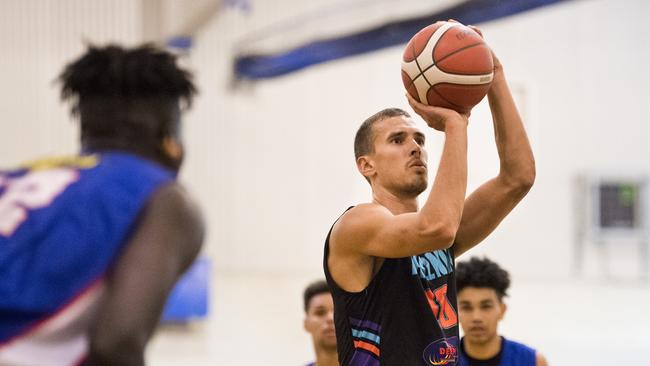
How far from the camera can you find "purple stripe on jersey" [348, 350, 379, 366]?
312 cm

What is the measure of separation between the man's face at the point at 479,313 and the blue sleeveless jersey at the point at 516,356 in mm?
91

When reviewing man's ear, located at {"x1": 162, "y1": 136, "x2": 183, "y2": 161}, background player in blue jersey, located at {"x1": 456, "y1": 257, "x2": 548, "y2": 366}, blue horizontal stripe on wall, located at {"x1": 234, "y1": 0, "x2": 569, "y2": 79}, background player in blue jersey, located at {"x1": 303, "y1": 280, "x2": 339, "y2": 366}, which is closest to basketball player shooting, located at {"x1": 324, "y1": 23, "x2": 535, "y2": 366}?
man's ear, located at {"x1": 162, "y1": 136, "x2": 183, "y2": 161}

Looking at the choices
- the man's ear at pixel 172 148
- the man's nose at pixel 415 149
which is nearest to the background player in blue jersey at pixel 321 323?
the man's nose at pixel 415 149

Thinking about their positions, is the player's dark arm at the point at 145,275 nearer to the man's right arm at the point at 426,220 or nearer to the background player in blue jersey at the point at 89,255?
the background player in blue jersey at the point at 89,255

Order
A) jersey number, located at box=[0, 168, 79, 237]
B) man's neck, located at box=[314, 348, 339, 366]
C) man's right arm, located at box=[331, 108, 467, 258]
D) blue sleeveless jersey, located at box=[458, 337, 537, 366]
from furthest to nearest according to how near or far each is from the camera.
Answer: man's neck, located at box=[314, 348, 339, 366], blue sleeveless jersey, located at box=[458, 337, 537, 366], man's right arm, located at box=[331, 108, 467, 258], jersey number, located at box=[0, 168, 79, 237]

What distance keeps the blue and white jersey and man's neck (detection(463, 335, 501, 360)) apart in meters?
2.61

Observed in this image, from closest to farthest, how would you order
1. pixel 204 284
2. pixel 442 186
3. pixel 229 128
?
pixel 442 186 → pixel 204 284 → pixel 229 128

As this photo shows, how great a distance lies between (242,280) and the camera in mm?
15102

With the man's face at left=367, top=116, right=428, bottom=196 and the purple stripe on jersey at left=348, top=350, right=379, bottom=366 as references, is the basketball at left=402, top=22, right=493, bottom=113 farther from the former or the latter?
the purple stripe on jersey at left=348, top=350, right=379, bottom=366

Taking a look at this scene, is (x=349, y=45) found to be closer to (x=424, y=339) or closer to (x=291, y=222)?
(x=291, y=222)

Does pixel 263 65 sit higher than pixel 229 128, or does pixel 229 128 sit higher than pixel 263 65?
pixel 263 65

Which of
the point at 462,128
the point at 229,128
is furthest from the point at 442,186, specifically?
the point at 229,128

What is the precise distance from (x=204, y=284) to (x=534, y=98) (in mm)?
8590

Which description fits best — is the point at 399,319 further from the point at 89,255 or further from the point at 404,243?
the point at 89,255
